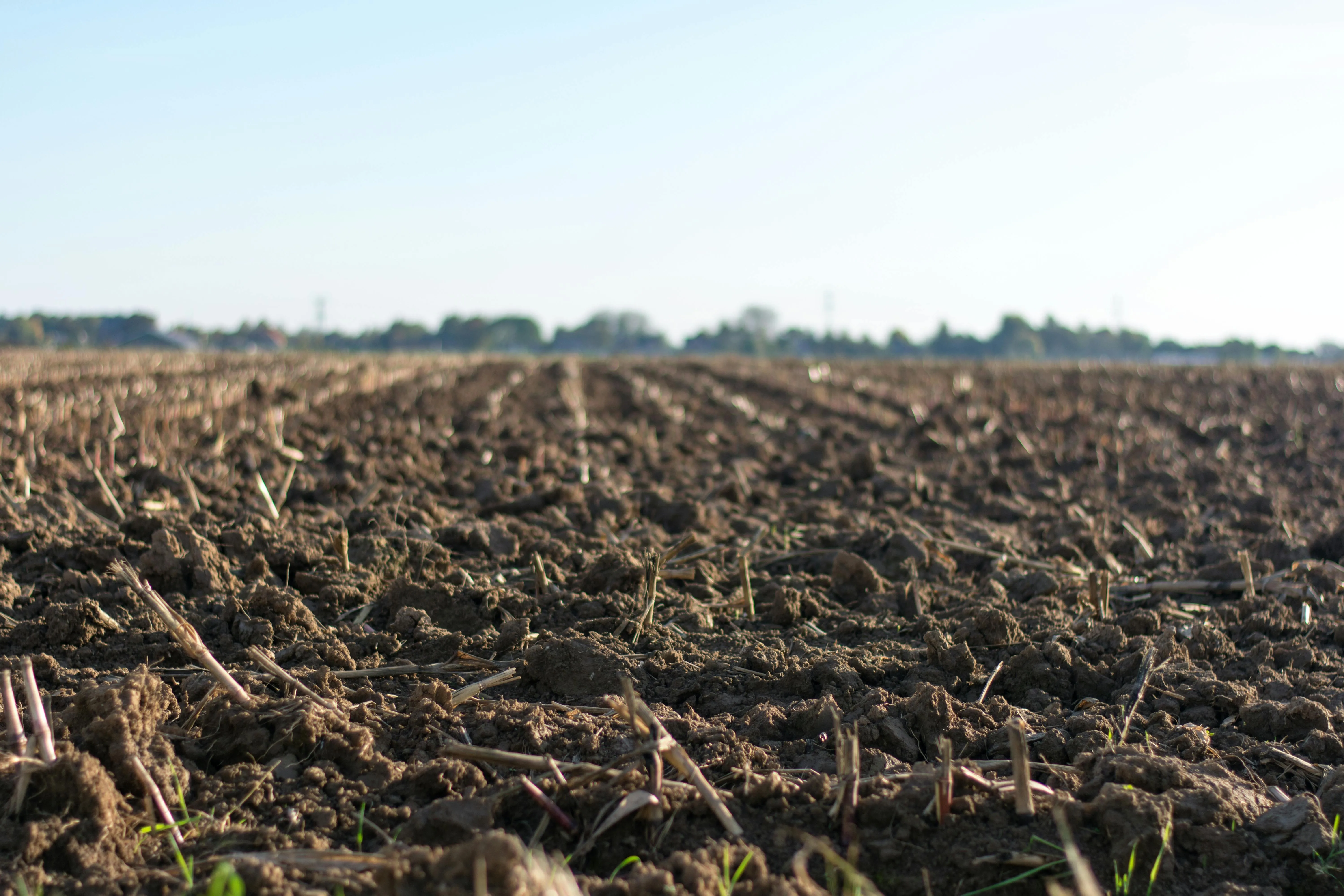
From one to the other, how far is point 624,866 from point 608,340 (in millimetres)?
108757

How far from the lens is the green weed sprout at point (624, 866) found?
2053mm

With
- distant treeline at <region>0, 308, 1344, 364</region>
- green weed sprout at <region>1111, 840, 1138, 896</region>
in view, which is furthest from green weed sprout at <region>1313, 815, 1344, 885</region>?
distant treeline at <region>0, 308, 1344, 364</region>

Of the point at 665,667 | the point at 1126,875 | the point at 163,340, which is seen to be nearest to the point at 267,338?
the point at 163,340

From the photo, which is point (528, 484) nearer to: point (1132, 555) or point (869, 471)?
point (869, 471)

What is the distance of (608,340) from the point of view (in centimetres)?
10981

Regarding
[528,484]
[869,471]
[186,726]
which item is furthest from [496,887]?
[869,471]

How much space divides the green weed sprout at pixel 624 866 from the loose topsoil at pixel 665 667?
0.06ft

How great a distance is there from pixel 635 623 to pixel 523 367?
2461 cm

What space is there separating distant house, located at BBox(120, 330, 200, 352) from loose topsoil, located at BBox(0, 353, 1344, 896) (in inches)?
3007

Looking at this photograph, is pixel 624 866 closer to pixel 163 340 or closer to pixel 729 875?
pixel 729 875

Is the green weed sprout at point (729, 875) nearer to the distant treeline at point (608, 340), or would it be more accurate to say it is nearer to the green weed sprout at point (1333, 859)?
the green weed sprout at point (1333, 859)

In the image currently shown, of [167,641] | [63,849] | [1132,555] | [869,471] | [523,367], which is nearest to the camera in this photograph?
[63,849]

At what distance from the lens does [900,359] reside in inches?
1563

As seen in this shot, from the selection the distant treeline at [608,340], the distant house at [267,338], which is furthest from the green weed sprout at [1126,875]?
the distant house at [267,338]
